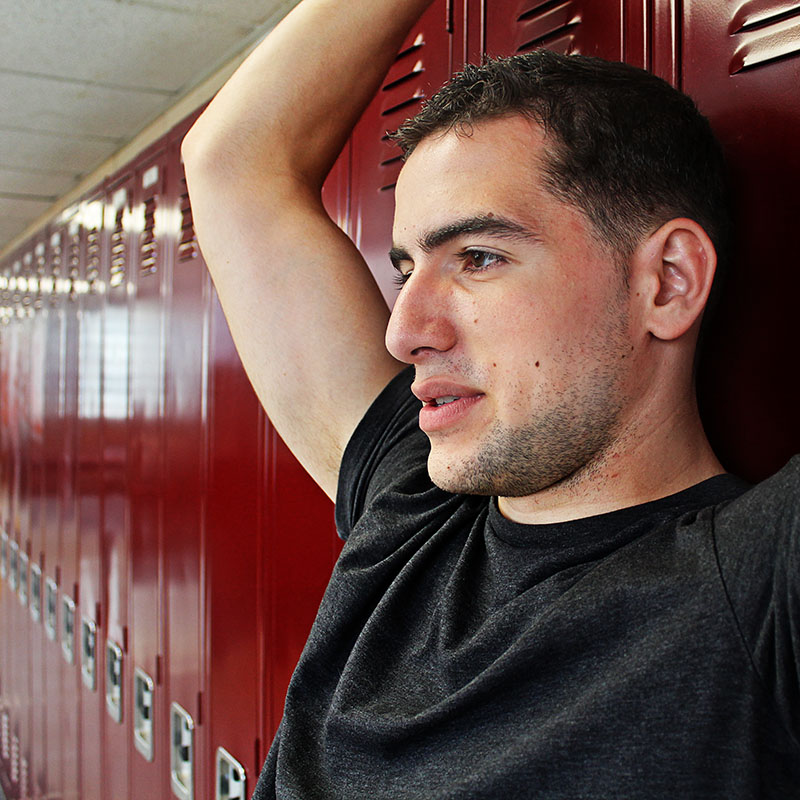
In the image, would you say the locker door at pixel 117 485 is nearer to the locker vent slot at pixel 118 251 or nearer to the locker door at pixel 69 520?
the locker vent slot at pixel 118 251

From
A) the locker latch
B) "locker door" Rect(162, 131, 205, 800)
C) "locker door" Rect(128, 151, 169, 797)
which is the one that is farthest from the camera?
the locker latch

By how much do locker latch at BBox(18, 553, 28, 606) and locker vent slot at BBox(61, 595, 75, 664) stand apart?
81 centimetres

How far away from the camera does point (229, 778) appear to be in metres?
1.94

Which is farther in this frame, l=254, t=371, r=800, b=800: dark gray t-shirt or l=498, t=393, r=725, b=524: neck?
l=498, t=393, r=725, b=524: neck

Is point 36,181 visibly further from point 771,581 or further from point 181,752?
point 771,581

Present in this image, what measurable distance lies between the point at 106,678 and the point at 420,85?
7.68ft

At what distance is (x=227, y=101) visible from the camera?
Result: 132 cm

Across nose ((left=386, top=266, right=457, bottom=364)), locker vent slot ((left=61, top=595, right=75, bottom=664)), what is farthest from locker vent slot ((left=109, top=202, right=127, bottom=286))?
nose ((left=386, top=266, right=457, bottom=364))

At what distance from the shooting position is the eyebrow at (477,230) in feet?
2.94

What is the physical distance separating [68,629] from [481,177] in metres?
3.08

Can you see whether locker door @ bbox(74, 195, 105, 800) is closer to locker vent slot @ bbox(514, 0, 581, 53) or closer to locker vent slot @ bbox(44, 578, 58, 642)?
locker vent slot @ bbox(44, 578, 58, 642)

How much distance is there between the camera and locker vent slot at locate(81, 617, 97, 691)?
3051 millimetres

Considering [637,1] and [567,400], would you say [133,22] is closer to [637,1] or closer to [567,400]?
[637,1]

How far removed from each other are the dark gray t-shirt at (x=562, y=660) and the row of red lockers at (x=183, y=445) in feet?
0.75
